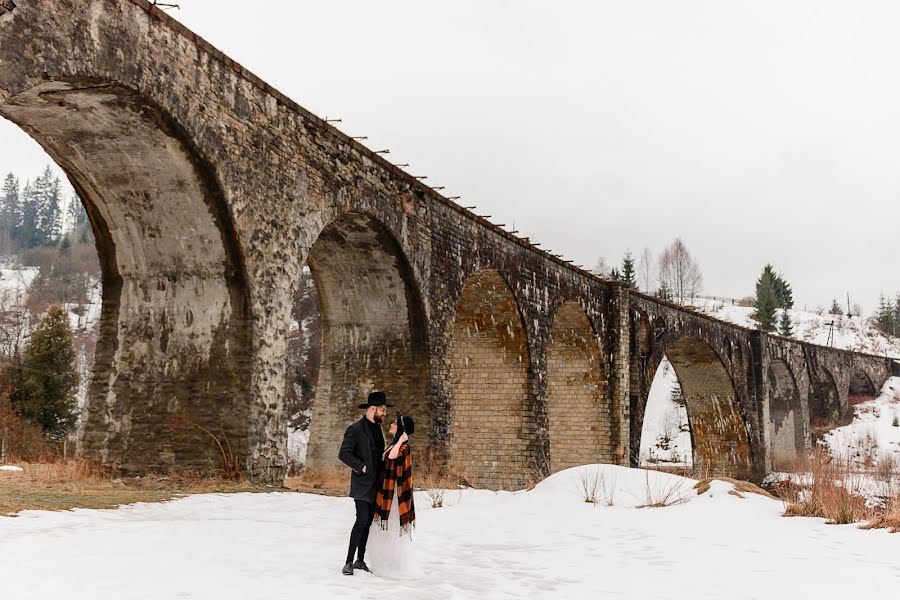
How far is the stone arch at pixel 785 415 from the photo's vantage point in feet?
120

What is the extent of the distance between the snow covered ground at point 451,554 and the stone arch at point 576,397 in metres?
11.8

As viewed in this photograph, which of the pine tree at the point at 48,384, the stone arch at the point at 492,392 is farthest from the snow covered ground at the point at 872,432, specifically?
the pine tree at the point at 48,384

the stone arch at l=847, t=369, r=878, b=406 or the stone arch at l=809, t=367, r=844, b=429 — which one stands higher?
the stone arch at l=847, t=369, r=878, b=406

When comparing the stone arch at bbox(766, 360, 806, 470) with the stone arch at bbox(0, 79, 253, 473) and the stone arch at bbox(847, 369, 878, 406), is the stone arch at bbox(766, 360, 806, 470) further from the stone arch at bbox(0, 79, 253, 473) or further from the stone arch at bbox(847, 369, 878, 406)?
the stone arch at bbox(0, 79, 253, 473)

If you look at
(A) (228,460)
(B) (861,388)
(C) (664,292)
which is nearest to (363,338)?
(A) (228,460)

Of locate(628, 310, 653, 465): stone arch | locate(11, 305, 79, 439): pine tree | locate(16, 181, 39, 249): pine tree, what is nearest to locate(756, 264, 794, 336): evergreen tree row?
locate(628, 310, 653, 465): stone arch

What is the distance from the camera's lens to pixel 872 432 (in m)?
39.6

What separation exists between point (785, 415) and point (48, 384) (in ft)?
104

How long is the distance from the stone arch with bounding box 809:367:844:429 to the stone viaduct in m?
29.9

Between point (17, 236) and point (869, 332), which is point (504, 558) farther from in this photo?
point (17, 236)

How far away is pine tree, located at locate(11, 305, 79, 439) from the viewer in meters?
28.5

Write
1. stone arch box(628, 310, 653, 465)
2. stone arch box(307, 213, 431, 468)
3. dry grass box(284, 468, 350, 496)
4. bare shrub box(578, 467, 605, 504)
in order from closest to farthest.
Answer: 1. bare shrub box(578, 467, 605, 504)
2. dry grass box(284, 468, 350, 496)
3. stone arch box(307, 213, 431, 468)
4. stone arch box(628, 310, 653, 465)

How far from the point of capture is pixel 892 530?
714cm

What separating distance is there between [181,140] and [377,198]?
4.12 metres
